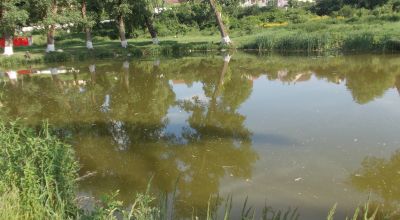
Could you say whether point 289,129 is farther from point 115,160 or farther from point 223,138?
point 115,160

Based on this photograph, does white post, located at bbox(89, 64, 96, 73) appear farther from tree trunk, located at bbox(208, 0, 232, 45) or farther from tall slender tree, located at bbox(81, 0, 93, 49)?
tree trunk, located at bbox(208, 0, 232, 45)

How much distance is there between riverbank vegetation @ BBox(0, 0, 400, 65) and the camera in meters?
27.5

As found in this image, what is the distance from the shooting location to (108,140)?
405 inches

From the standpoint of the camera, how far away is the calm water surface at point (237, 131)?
7000 mm

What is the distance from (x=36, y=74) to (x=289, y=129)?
17.0 meters

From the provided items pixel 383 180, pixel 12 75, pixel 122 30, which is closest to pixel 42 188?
pixel 383 180

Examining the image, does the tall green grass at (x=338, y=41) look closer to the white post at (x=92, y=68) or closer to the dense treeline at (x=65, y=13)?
the dense treeline at (x=65, y=13)

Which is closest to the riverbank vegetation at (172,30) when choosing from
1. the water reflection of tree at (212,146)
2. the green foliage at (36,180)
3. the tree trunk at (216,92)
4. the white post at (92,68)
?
the white post at (92,68)

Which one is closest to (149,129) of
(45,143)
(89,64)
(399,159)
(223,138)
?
(223,138)

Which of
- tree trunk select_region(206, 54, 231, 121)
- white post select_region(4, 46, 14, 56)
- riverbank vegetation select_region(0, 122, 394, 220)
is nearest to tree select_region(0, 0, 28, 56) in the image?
white post select_region(4, 46, 14, 56)

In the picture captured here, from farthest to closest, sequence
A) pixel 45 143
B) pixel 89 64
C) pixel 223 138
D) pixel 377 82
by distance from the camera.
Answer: pixel 89 64, pixel 377 82, pixel 223 138, pixel 45 143

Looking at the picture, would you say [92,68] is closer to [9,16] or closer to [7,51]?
[9,16]

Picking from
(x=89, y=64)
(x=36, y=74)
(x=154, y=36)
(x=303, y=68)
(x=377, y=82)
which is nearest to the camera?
(x=377, y=82)

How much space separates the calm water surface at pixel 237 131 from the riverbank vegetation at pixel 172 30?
727cm
